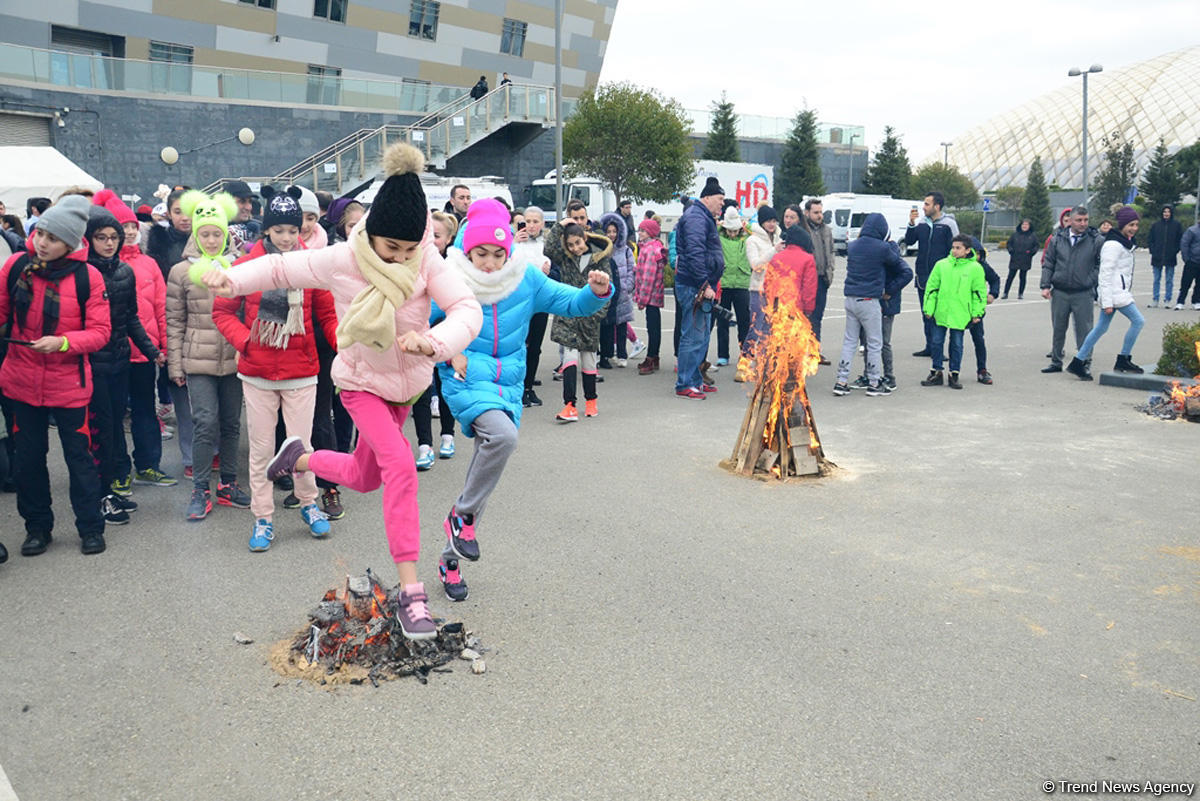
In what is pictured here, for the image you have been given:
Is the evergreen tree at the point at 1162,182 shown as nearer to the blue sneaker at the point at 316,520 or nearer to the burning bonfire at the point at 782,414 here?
the burning bonfire at the point at 782,414

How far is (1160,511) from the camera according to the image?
636 cm

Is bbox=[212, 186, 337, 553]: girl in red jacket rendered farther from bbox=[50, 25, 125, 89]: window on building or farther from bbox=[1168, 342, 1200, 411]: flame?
bbox=[50, 25, 125, 89]: window on building

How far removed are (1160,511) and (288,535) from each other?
19.0ft

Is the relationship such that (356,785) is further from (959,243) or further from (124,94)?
(124,94)

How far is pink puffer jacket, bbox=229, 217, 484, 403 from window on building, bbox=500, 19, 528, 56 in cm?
4042

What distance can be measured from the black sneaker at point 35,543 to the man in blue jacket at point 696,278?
21.7 ft

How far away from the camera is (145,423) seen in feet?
23.5

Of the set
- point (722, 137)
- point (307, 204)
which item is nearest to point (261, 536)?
point (307, 204)

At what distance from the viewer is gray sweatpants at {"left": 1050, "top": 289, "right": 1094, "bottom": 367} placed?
1186cm

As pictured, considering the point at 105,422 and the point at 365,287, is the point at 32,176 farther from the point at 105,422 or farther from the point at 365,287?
the point at 365,287

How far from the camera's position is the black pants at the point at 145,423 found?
6953mm

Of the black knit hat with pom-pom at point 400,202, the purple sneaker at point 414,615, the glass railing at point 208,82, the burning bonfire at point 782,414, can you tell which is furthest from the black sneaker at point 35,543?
the glass railing at point 208,82

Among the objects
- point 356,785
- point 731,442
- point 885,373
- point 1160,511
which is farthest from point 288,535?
point 885,373

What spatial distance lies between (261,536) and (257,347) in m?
1.16
